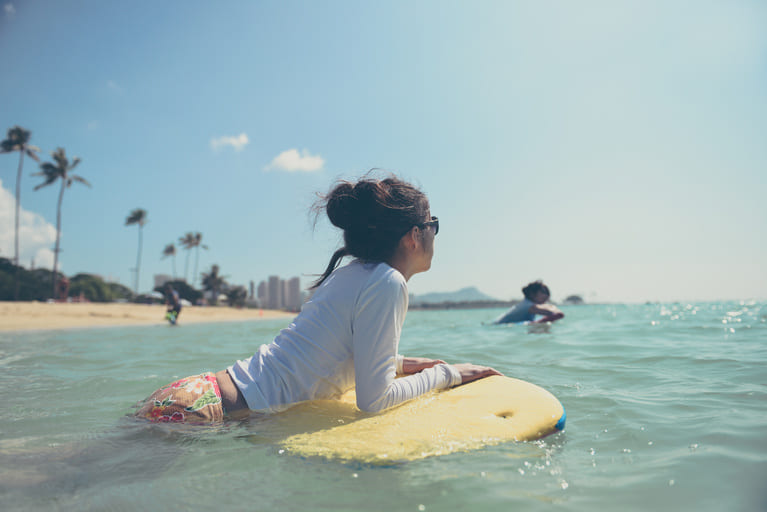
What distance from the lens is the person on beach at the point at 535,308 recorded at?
9.85 meters

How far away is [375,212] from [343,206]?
0.18m

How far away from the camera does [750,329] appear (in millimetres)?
7543

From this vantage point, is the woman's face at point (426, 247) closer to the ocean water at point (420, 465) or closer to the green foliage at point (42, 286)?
the ocean water at point (420, 465)

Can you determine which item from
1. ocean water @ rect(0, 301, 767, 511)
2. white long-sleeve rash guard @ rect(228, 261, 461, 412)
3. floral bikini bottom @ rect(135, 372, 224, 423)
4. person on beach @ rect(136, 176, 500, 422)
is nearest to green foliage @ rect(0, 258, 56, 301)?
ocean water @ rect(0, 301, 767, 511)

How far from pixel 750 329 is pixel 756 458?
7563mm

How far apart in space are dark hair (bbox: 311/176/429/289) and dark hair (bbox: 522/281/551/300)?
843cm

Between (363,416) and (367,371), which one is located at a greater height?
(367,371)

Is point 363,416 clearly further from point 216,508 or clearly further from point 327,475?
point 216,508

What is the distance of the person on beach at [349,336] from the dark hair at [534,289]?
832cm

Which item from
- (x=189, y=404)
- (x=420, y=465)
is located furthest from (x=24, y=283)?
(x=420, y=465)

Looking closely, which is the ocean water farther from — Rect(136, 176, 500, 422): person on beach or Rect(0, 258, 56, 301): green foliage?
Rect(0, 258, 56, 301): green foliage

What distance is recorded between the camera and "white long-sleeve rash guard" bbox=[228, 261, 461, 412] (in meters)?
1.96

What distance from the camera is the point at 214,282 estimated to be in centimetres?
6172

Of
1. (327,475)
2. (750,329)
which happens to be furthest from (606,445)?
(750,329)
